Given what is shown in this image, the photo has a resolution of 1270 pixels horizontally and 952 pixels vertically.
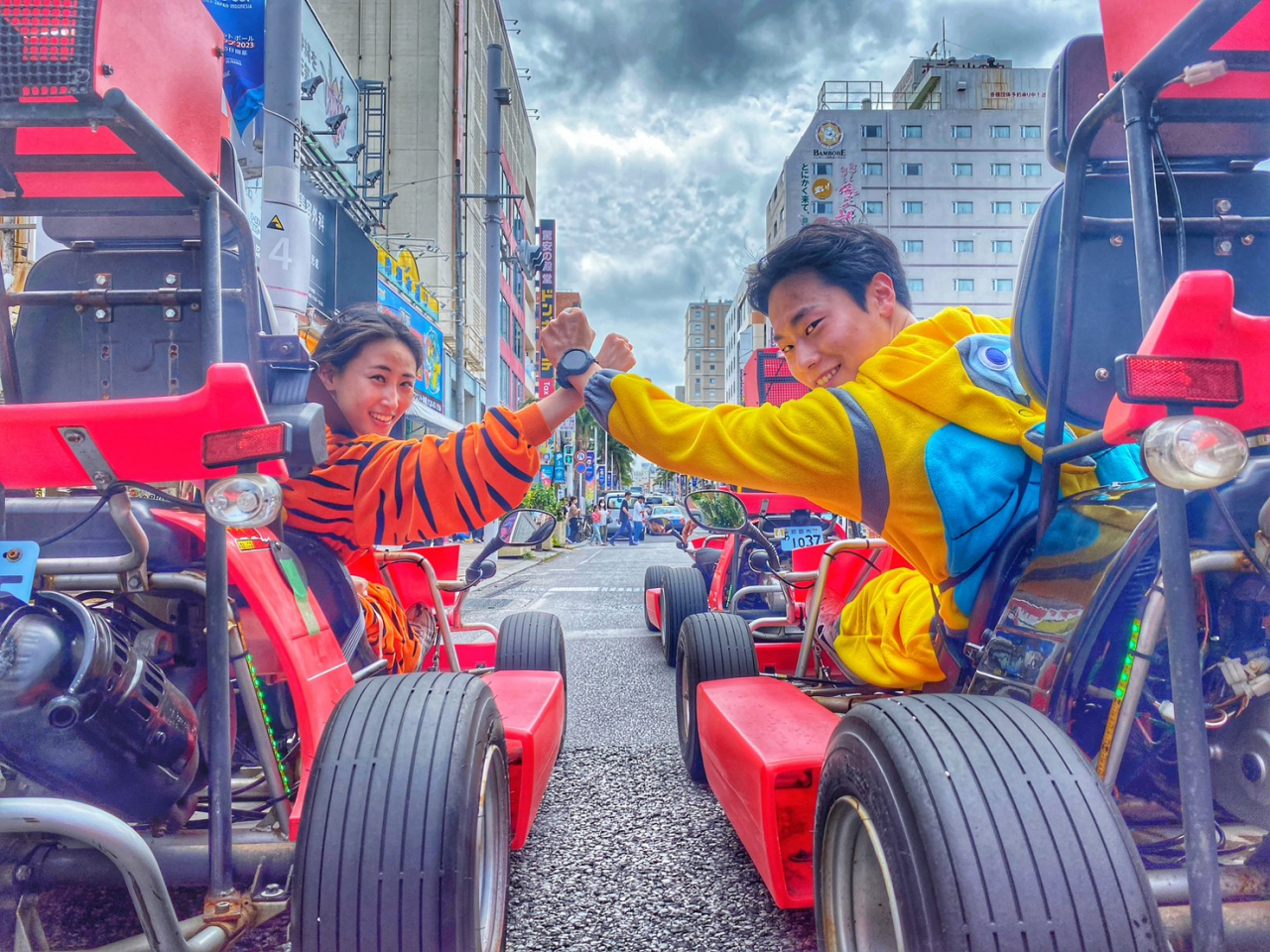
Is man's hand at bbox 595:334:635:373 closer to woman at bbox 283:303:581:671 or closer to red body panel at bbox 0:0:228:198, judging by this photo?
woman at bbox 283:303:581:671

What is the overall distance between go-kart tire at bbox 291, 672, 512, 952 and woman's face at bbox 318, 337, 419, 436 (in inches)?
42.8

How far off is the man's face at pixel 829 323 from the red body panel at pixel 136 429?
1.33 m

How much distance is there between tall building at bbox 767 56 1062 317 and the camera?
157 feet

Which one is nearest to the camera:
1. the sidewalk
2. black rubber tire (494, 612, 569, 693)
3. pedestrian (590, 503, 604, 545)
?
black rubber tire (494, 612, 569, 693)

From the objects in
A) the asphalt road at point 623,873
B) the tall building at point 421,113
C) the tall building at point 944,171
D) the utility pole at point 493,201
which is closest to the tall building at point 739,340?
the tall building at point 944,171

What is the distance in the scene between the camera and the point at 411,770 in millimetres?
1239

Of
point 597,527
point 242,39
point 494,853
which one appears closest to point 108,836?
point 494,853

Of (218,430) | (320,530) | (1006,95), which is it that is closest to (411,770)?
(218,430)

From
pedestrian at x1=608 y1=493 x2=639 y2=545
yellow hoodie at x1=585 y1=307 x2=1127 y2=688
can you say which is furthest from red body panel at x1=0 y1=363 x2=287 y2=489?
pedestrian at x1=608 y1=493 x2=639 y2=545

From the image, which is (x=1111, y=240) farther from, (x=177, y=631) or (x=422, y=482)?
(x=177, y=631)

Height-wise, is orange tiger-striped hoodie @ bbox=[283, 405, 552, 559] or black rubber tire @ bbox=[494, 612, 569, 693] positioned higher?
orange tiger-striped hoodie @ bbox=[283, 405, 552, 559]

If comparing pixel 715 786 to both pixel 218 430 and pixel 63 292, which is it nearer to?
pixel 218 430

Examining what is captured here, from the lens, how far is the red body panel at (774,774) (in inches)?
64.8

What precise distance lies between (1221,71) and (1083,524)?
692 mm
